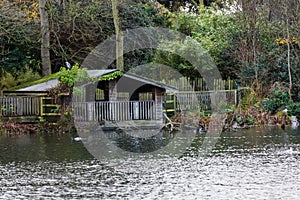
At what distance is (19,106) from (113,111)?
4544mm

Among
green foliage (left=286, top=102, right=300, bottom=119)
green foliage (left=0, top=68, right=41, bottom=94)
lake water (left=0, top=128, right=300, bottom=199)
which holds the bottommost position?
lake water (left=0, top=128, right=300, bottom=199)

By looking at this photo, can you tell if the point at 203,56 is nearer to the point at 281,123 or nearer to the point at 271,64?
the point at 271,64

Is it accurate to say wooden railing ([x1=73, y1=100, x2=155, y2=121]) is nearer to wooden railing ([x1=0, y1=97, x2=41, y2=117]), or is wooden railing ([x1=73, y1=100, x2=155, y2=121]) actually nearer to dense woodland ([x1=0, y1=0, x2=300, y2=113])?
wooden railing ([x1=0, y1=97, x2=41, y2=117])

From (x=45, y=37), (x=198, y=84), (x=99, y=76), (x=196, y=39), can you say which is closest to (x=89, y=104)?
(x=99, y=76)

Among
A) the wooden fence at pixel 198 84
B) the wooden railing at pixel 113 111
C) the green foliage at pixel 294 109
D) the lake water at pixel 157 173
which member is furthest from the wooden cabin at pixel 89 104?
the lake water at pixel 157 173

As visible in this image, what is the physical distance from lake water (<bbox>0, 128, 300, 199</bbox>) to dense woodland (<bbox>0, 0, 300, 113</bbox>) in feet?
37.7

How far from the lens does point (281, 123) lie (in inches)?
1044

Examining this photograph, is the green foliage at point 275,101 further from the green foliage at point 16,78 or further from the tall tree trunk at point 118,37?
the green foliage at point 16,78

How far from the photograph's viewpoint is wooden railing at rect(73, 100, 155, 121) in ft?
83.4

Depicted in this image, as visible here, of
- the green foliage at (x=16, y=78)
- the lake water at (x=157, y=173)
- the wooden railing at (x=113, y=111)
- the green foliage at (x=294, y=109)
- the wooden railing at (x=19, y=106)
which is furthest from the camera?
the green foliage at (x=16, y=78)

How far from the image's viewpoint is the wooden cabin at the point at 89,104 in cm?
2548

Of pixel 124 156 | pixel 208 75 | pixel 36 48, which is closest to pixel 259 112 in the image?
pixel 208 75

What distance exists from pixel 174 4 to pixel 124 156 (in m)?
29.4

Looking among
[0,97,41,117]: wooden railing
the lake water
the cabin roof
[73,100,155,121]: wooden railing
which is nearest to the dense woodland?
the cabin roof
